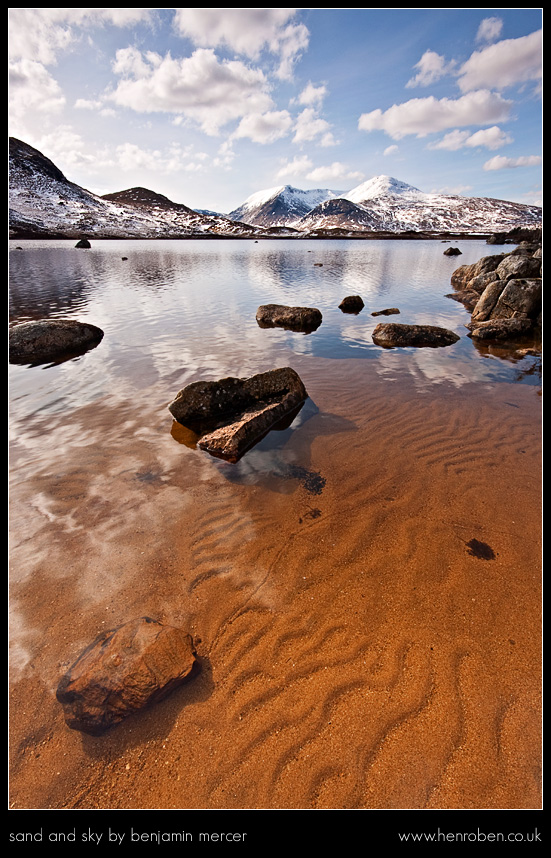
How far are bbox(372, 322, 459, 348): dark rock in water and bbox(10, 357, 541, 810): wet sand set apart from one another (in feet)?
32.9

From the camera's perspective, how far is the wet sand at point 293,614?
333 centimetres

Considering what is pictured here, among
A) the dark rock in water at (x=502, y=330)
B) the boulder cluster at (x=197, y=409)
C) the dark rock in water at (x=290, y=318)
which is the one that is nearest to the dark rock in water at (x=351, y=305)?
the boulder cluster at (x=197, y=409)

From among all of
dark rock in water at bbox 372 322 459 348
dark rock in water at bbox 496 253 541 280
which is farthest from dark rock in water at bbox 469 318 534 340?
dark rock in water at bbox 496 253 541 280

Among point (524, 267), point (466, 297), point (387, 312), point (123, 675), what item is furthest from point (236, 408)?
point (466, 297)

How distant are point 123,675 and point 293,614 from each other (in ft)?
7.20

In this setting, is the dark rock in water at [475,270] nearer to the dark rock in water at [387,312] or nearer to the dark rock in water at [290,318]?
the dark rock in water at [387,312]

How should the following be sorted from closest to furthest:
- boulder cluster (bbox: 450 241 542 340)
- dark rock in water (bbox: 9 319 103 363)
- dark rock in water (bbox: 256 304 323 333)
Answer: dark rock in water (bbox: 9 319 103 363) → boulder cluster (bbox: 450 241 542 340) → dark rock in water (bbox: 256 304 323 333)

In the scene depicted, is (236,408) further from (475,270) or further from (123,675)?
(475,270)

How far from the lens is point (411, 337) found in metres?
17.8

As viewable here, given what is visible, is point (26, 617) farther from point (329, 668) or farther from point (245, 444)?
point (245, 444)

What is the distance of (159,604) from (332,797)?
9.58 ft

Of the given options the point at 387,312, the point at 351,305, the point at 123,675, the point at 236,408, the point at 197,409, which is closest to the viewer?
the point at 123,675

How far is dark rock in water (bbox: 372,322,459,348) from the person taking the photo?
1777 centimetres

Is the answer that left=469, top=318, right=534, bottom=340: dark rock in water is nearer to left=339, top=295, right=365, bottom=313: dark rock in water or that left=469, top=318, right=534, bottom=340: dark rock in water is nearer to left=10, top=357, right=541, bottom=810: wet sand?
left=339, top=295, right=365, bottom=313: dark rock in water
